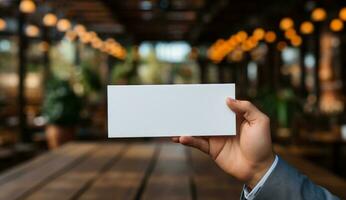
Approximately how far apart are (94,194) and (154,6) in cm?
876

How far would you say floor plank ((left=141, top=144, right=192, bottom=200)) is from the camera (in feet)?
6.58

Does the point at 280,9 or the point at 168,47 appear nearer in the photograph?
the point at 280,9

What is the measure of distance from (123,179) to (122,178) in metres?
0.03

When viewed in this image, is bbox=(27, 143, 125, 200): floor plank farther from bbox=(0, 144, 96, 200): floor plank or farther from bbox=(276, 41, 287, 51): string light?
bbox=(276, 41, 287, 51): string light

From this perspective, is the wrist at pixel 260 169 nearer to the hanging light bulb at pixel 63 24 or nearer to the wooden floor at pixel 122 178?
the wooden floor at pixel 122 178

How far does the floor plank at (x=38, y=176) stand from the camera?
2047mm

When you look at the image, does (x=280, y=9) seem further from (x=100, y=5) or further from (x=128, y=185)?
(x=128, y=185)

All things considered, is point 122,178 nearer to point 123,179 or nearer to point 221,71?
point 123,179

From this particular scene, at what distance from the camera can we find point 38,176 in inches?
98.1

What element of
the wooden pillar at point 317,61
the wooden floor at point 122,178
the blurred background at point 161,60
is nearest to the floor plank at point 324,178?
the wooden floor at point 122,178

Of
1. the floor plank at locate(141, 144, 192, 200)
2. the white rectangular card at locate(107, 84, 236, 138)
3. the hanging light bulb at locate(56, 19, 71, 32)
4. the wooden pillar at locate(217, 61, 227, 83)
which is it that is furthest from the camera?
the wooden pillar at locate(217, 61, 227, 83)

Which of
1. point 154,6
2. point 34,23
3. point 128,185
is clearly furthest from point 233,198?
point 34,23

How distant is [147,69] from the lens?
823 inches

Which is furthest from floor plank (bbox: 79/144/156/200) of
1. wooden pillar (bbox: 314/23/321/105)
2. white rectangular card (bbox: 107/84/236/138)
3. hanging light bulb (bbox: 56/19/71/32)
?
wooden pillar (bbox: 314/23/321/105)
